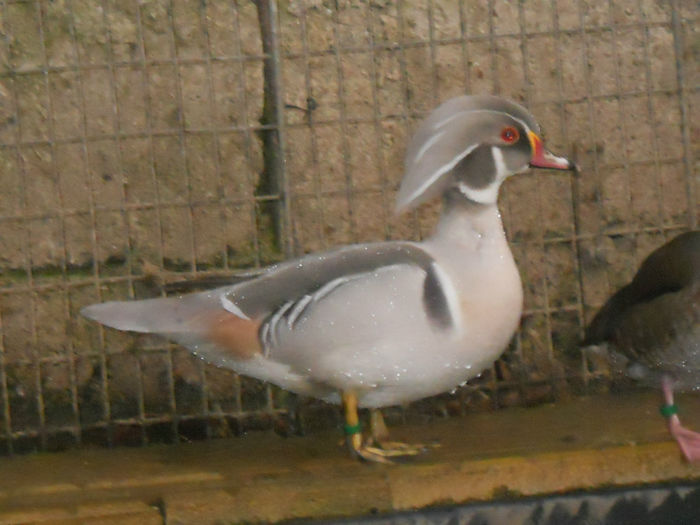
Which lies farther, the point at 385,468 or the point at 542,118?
the point at 542,118

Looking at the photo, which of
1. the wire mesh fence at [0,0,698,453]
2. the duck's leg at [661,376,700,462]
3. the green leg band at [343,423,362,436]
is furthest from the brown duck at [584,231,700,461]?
the green leg band at [343,423,362,436]

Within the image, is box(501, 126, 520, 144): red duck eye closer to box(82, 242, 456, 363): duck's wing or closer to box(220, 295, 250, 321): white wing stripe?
box(82, 242, 456, 363): duck's wing

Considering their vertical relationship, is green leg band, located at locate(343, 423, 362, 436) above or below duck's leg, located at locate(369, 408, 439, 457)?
above

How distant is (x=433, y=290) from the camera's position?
1.33 meters

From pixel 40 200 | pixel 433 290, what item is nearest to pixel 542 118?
pixel 433 290

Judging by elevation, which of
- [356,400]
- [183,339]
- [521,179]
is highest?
[521,179]

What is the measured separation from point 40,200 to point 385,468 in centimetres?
80

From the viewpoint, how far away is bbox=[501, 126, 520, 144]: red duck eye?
137cm

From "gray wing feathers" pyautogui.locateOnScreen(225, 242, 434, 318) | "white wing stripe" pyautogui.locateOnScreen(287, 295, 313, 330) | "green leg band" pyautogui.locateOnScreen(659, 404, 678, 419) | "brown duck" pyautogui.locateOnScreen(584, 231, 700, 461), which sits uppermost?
"gray wing feathers" pyautogui.locateOnScreen(225, 242, 434, 318)

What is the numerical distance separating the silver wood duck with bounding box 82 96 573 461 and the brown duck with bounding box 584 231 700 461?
225 mm

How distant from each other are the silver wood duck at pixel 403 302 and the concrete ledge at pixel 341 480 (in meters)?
0.10

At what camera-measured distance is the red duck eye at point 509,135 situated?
1365 millimetres

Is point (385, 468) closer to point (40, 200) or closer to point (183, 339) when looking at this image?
point (183, 339)

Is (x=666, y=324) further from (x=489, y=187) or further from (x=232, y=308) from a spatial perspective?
(x=232, y=308)
